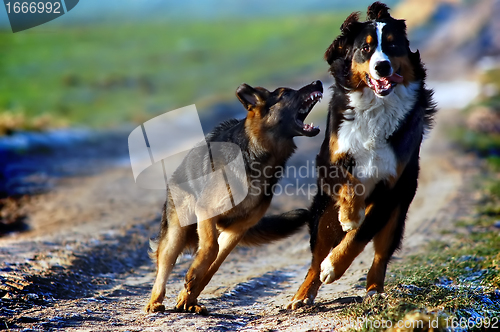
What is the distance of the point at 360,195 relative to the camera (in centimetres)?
493

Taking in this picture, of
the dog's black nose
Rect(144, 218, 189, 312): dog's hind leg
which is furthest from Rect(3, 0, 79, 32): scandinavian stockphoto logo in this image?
the dog's black nose

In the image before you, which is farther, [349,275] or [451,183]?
[451,183]

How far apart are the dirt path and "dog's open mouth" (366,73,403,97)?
6.36 feet

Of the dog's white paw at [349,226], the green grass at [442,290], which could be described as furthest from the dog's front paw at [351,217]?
the green grass at [442,290]

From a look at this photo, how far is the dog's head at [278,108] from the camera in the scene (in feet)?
18.1

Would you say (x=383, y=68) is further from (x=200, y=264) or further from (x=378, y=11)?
(x=200, y=264)

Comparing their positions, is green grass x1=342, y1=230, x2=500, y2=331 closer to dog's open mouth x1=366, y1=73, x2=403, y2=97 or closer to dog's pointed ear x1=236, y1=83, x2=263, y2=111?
dog's open mouth x1=366, y1=73, x2=403, y2=97

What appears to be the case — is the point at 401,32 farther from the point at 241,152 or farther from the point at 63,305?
the point at 63,305

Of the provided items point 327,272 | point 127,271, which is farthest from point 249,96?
point 127,271

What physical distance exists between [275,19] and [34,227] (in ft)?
130

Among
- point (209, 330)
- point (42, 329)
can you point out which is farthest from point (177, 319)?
point (42, 329)

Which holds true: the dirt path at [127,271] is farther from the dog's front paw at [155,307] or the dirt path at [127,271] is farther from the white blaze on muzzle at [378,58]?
the white blaze on muzzle at [378,58]

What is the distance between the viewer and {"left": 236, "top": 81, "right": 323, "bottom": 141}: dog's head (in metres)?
5.51

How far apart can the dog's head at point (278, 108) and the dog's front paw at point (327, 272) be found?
131 centimetres
